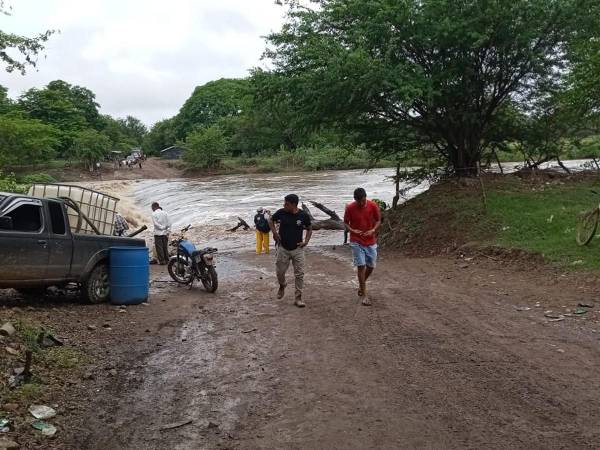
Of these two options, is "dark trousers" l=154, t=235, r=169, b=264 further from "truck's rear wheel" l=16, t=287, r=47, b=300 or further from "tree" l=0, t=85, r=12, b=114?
"tree" l=0, t=85, r=12, b=114

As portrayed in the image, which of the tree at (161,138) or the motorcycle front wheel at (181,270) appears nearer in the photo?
the motorcycle front wheel at (181,270)

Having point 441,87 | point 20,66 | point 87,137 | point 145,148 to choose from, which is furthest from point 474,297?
point 145,148

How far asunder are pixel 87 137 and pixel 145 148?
51.0 metres

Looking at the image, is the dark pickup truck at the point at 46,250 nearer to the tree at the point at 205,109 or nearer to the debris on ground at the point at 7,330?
the debris on ground at the point at 7,330

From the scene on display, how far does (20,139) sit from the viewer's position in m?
52.2

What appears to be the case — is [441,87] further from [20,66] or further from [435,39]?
[20,66]

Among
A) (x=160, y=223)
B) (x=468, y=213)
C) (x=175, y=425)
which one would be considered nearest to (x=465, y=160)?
(x=468, y=213)

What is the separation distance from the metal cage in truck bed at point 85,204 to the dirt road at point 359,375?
200cm

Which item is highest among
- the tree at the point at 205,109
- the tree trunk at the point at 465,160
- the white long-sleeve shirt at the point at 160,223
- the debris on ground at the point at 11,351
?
the tree at the point at 205,109

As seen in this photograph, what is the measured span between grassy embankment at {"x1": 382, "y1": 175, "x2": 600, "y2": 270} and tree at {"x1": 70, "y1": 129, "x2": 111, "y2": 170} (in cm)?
5902

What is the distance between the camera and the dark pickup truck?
8.27 m

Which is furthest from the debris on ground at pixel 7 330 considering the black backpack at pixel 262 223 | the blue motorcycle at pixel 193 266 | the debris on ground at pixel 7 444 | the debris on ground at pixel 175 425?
the black backpack at pixel 262 223

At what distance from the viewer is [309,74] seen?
16.5m

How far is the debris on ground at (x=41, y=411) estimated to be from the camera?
16.4 feet
